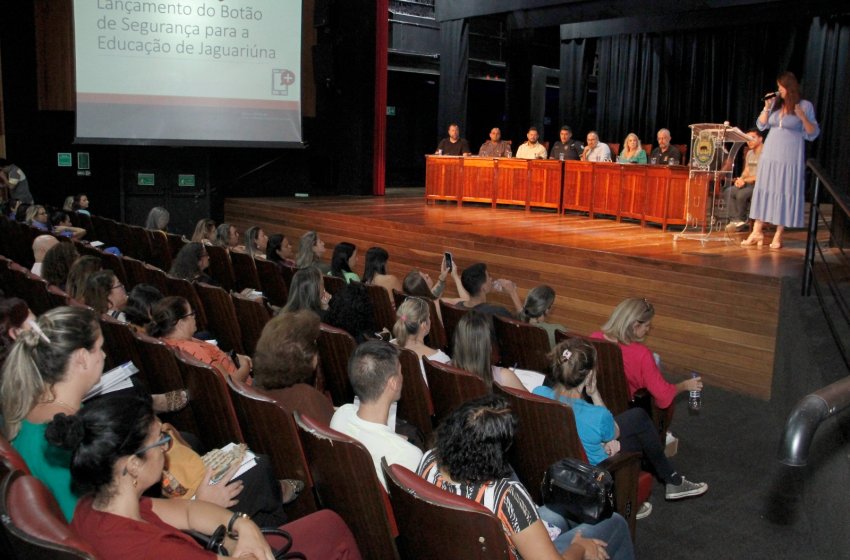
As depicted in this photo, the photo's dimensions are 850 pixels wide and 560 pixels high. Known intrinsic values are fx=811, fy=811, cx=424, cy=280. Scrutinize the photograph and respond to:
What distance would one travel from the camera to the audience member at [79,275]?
4.43 meters

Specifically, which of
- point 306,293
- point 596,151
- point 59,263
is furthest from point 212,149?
point 306,293

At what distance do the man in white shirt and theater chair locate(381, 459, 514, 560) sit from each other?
48 cm

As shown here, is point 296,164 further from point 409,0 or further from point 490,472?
point 490,472

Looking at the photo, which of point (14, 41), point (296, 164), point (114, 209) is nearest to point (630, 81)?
point (296, 164)

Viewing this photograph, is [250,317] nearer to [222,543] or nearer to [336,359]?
[336,359]

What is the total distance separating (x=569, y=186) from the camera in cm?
959

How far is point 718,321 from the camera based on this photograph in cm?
538

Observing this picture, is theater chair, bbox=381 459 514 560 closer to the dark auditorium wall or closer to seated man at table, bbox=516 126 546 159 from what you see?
seated man at table, bbox=516 126 546 159

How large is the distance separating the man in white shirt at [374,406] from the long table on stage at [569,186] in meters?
5.89

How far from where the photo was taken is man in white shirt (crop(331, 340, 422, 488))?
2.56 m

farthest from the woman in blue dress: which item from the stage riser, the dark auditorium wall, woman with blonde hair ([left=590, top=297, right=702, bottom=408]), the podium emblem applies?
the dark auditorium wall

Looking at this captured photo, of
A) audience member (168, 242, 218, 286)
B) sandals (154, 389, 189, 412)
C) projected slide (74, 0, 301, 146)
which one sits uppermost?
projected slide (74, 0, 301, 146)

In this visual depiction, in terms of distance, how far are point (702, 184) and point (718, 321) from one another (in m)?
2.61

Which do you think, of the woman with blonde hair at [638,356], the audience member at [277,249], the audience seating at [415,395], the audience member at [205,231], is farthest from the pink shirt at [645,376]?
the audience member at [205,231]
